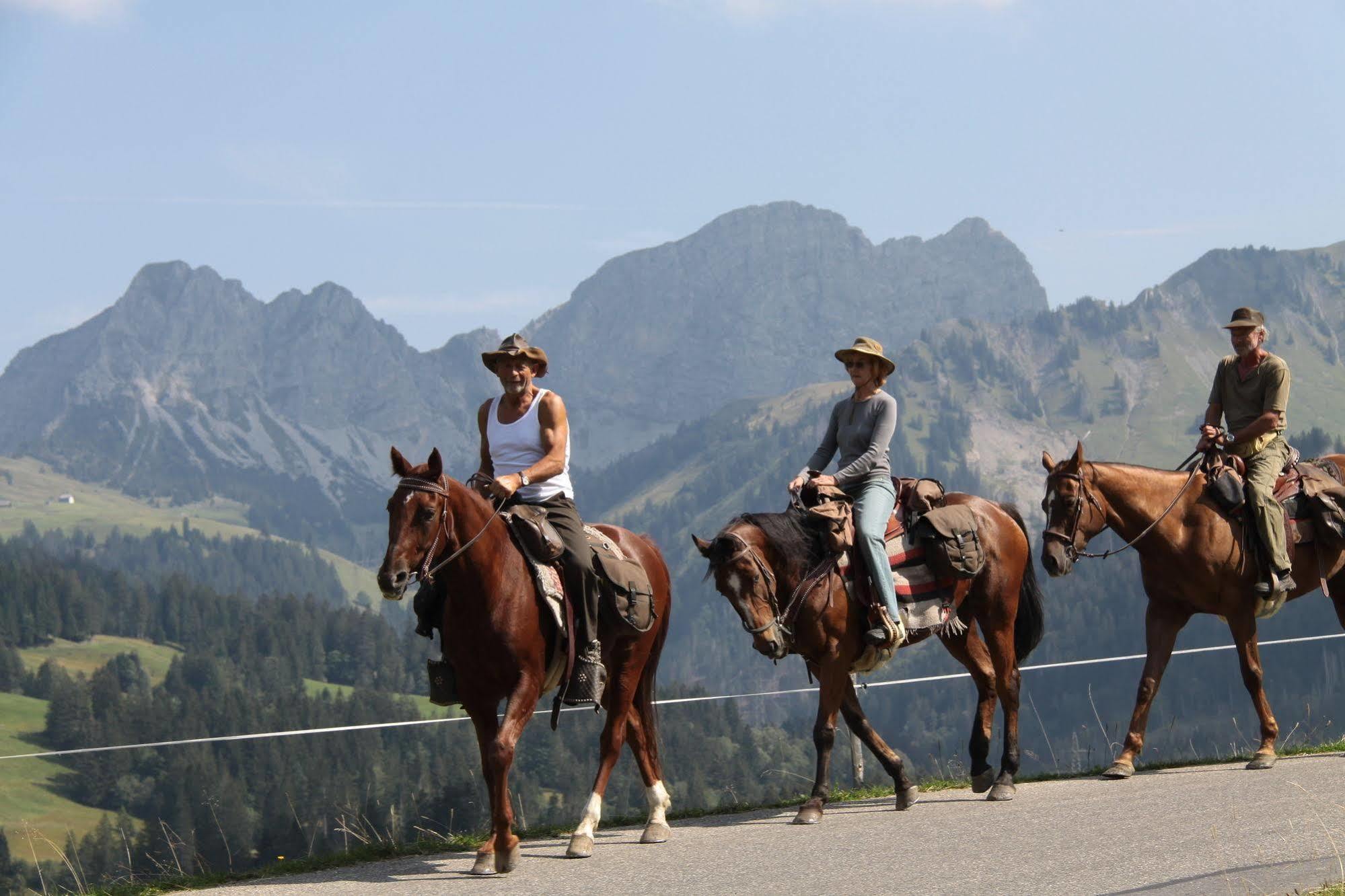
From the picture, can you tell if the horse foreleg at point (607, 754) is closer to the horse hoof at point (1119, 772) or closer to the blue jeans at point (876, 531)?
the blue jeans at point (876, 531)

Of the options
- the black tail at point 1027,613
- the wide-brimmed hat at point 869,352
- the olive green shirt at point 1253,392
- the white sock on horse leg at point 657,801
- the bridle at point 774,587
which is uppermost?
the wide-brimmed hat at point 869,352

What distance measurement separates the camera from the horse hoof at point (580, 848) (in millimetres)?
12289

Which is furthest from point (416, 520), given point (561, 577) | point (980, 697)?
point (980, 697)

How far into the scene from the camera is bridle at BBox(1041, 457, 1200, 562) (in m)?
14.8

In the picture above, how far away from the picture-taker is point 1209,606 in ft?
50.9

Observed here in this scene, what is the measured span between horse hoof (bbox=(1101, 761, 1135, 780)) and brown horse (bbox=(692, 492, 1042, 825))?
97 centimetres

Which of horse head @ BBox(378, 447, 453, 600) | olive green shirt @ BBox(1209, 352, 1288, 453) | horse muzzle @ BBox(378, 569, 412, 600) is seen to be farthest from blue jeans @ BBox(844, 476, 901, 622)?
horse muzzle @ BBox(378, 569, 412, 600)

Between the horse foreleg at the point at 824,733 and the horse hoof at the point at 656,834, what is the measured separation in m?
1.18

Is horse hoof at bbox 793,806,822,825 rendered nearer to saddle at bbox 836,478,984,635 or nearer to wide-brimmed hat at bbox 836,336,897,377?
saddle at bbox 836,478,984,635

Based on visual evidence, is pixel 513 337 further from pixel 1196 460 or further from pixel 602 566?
pixel 1196 460

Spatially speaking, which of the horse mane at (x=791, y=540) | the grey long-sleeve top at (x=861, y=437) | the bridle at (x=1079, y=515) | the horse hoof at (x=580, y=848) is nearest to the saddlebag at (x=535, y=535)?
the horse mane at (x=791, y=540)

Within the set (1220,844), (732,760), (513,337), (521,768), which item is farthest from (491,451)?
(732,760)

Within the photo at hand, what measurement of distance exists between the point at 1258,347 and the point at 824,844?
7.46 m

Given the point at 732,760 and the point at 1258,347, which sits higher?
the point at 1258,347
